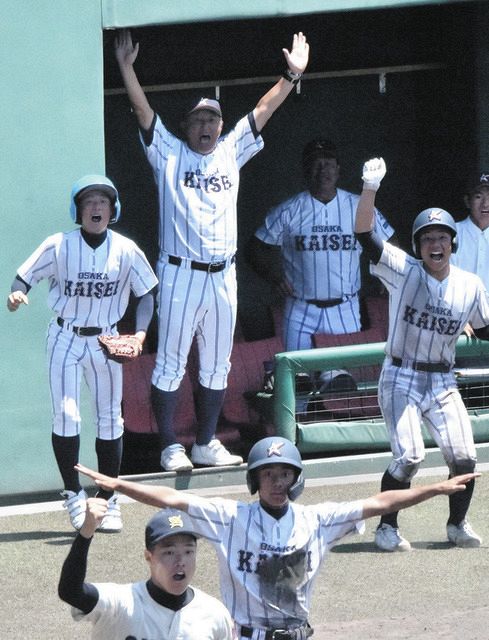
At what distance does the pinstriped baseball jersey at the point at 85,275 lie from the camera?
7570 mm

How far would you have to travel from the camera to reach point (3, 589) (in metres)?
6.79

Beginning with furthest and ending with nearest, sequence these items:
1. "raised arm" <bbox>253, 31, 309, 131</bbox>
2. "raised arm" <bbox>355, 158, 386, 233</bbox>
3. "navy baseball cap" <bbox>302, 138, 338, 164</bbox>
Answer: "navy baseball cap" <bbox>302, 138, 338, 164</bbox> < "raised arm" <bbox>253, 31, 309, 131</bbox> < "raised arm" <bbox>355, 158, 386, 233</bbox>

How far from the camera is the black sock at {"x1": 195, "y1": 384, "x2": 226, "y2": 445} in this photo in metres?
8.48

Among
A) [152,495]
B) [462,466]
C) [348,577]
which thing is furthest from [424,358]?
[152,495]

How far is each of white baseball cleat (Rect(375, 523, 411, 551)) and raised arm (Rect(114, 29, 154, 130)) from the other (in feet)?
8.16

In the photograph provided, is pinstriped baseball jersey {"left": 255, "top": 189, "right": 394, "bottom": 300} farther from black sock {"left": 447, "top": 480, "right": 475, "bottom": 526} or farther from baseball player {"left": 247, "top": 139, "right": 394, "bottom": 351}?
black sock {"left": 447, "top": 480, "right": 475, "bottom": 526}

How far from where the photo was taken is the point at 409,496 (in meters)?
5.17

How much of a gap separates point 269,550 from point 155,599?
602 millimetres

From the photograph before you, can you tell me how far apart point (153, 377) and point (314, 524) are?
3304mm

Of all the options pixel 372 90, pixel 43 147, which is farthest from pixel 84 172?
pixel 372 90

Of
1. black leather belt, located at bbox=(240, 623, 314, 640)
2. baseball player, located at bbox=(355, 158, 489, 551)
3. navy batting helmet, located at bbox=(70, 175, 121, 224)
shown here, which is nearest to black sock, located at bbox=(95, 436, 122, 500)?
navy batting helmet, located at bbox=(70, 175, 121, 224)

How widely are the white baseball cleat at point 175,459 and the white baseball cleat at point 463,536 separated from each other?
157 cm

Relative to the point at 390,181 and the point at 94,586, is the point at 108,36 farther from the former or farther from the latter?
the point at 94,586

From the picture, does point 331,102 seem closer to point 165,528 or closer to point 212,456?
point 212,456
